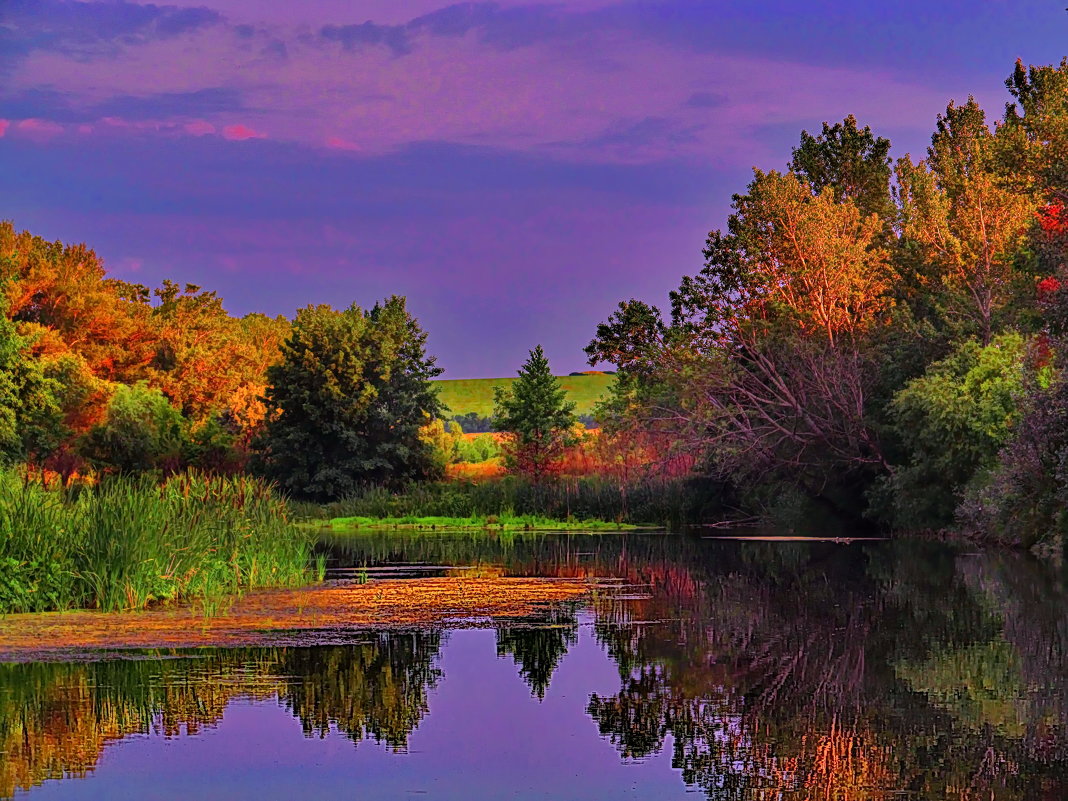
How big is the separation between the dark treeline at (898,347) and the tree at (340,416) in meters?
9.45

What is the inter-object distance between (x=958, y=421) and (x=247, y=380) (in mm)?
50436

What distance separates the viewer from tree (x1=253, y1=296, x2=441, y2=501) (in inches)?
2517

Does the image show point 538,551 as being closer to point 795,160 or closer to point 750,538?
point 750,538

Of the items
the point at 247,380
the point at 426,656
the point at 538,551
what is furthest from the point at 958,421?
the point at 247,380

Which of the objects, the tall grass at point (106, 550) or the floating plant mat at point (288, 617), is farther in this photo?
the tall grass at point (106, 550)

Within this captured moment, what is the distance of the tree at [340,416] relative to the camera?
63.9 m

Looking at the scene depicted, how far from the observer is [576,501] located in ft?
174

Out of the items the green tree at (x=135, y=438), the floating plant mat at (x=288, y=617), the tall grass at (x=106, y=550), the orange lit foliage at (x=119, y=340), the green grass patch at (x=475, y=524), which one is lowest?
the green grass patch at (x=475, y=524)

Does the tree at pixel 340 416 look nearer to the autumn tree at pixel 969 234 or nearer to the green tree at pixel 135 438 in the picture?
the green tree at pixel 135 438

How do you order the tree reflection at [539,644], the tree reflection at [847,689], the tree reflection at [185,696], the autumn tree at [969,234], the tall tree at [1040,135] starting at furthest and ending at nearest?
the autumn tree at [969,234], the tall tree at [1040,135], the tree reflection at [539,644], the tree reflection at [185,696], the tree reflection at [847,689]

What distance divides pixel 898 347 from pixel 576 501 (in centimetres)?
1281

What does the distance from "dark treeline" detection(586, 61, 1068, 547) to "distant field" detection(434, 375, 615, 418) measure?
101 m

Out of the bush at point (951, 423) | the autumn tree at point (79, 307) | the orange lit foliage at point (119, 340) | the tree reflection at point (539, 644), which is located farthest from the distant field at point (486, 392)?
the tree reflection at point (539, 644)

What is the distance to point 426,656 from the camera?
17000mm
